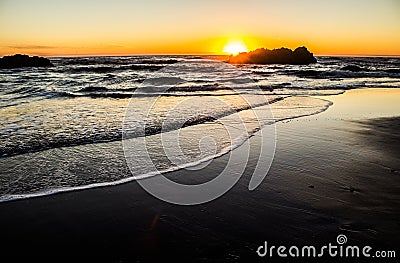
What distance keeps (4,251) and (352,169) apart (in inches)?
206

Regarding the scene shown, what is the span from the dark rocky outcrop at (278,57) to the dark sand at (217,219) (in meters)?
66.3

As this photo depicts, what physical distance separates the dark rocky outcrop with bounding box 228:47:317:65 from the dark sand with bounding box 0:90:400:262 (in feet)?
218

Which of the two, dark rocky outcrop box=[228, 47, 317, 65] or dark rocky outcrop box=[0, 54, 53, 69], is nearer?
dark rocky outcrop box=[0, 54, 53, 69]

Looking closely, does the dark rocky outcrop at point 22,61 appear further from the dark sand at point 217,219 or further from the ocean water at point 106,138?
the dark sand at point 217,219

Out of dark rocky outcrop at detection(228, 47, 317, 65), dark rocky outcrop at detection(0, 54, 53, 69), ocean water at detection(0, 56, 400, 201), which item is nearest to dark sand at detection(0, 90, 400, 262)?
Answer: ocean water at detection(0, 56, 400, 201)

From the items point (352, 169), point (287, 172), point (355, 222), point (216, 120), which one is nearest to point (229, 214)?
point (355, 222)

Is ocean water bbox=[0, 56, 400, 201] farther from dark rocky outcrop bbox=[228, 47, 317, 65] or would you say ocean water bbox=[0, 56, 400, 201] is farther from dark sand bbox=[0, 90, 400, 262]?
dark rocky outcrop bbox=[228, 47, 317, 65]

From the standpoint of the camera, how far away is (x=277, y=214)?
3879 mm

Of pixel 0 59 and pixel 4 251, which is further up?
pixel 0 59

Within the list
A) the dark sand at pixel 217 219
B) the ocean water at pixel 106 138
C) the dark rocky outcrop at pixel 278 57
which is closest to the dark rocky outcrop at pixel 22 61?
the dark rocky outcrop at pixel 278 57

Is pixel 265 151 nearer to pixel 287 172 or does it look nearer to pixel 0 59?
pixel 287 172

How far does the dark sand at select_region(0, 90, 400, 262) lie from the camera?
10.3 feet

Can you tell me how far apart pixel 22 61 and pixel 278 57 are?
167ft

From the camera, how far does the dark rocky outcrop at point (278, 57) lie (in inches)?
2655
